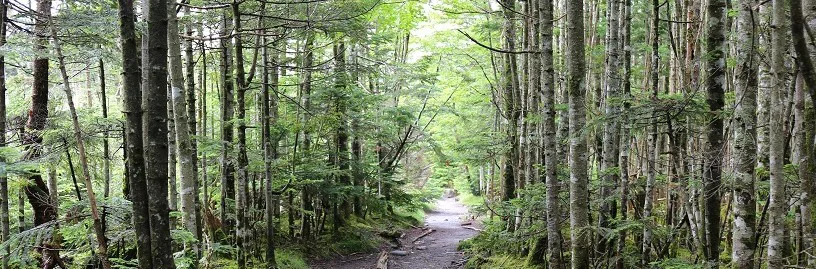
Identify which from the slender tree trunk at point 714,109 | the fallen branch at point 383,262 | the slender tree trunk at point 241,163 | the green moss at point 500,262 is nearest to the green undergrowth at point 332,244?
the slender tree trunk at point 241,163

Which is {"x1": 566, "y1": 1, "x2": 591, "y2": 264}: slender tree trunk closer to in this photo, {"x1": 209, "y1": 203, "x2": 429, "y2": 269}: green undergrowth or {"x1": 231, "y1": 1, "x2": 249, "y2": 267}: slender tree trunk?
{"x1": 231, "y1": 1, "x2": 249, "y2": 267}: slender tree trunk

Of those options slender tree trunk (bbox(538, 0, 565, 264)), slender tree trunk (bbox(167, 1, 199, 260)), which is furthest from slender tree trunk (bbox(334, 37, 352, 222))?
slender tree trunk (bbox(538, 0, 565, 264))

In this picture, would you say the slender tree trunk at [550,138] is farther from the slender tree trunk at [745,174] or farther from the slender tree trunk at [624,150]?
the slender tree trunk at [745,174]

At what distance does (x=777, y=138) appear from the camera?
3375 millimetres

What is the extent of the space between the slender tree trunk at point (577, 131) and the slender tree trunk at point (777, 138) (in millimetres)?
1900

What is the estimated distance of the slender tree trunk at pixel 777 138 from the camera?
10.5ft

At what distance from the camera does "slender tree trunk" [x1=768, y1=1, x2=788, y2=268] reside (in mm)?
3209

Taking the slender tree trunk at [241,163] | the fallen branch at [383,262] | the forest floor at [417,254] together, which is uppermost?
the slender tree trunk at [241,163]

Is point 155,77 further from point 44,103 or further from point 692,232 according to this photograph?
point 44,103

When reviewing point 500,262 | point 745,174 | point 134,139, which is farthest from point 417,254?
point 134,139

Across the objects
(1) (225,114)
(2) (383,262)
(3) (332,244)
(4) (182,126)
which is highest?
(1) (225,114)

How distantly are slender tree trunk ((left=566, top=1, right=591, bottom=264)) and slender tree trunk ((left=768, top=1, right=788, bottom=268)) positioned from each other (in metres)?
1.90

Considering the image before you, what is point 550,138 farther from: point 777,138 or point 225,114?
point 225,114

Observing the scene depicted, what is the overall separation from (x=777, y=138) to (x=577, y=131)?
2.01 meters
